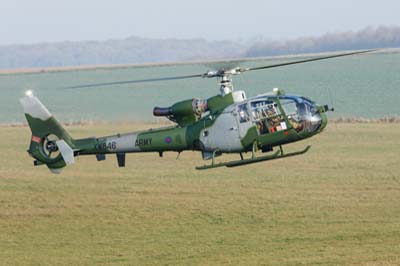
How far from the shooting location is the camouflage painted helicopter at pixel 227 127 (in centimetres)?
2909

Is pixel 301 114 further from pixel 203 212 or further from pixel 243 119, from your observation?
pixel 203 212

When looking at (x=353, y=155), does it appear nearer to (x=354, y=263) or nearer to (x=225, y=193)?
(x=225, y=193)

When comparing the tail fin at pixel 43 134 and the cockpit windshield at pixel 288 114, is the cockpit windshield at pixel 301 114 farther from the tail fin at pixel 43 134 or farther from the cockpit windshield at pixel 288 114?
the tail fin at pixel 43 134

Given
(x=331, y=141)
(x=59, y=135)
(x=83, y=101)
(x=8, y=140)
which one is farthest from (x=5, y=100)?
(x=59, y=135)

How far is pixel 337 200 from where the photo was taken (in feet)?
138

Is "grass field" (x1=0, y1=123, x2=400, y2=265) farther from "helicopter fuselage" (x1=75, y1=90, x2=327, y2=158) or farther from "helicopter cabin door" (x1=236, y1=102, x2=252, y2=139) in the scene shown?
"helicopter cabin door" (x1=236, y1=102, x2=252, y2=139)

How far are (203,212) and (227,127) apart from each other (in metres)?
11.0

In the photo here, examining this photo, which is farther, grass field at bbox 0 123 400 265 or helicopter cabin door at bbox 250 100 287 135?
grass field at bbox 0 123 400 265

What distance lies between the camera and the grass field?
33.9 metres

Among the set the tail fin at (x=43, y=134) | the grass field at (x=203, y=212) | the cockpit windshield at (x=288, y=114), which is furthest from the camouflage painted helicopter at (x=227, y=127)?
the grass field at (x=203, y=212)

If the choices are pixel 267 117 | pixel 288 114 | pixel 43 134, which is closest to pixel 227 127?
pixel 267 117

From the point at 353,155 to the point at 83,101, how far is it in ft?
257

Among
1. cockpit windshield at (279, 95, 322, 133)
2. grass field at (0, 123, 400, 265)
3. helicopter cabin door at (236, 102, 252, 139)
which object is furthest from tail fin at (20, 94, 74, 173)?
cockpit windshield at (279, 95, 322, 133)

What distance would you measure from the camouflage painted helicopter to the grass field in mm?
4172
